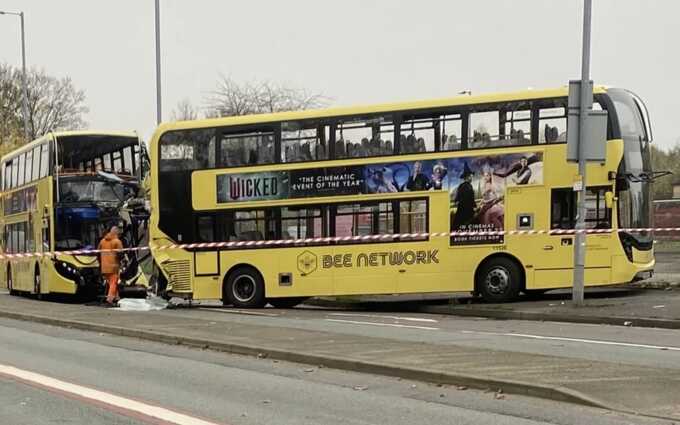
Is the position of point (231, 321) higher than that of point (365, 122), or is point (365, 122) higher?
point (365, 122)

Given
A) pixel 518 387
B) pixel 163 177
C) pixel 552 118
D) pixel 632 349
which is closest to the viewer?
pixel 518 387

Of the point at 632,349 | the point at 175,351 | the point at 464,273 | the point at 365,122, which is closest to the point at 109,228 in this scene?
the point at 365,122

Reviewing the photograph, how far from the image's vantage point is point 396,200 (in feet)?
60.3

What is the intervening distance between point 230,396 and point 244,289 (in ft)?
36.5

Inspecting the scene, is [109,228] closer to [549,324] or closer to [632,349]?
[549,324]

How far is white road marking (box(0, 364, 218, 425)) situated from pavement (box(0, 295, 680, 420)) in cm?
263

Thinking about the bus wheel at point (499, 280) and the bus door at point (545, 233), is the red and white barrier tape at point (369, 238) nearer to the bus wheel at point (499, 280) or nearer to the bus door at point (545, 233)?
the bus door at point (545, 233)

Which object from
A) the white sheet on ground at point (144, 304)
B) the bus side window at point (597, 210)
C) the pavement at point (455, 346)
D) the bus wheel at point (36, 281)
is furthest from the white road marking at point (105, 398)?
the bus wheel at point (36, 281)

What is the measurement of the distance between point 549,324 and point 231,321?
5.79 m

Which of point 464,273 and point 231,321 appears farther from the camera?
point 464,273

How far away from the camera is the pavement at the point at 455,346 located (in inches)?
314

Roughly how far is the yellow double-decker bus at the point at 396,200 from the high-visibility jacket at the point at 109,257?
1608 mm

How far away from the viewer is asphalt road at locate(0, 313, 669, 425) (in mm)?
7371

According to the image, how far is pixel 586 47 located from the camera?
1617cm
